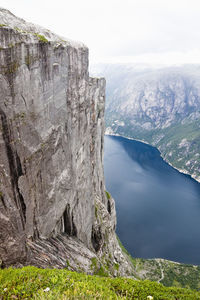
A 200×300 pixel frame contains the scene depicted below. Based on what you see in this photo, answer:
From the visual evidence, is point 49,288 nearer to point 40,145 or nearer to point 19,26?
point 40,145

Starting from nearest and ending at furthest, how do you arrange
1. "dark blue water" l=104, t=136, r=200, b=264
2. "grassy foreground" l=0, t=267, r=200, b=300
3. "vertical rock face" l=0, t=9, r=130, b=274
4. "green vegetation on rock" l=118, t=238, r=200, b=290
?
"grassy foreground" l=0, t=267, r=200, b=300, "vertical rock face" l=0, t=9, r=130, b=274, "green vegetation on rock" l=118, t=238, r=200, b=290, "dark blue water" l=104, t=136, r=200, b=264

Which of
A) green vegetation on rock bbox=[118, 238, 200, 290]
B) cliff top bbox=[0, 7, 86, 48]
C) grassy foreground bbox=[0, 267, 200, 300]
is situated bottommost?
green vegetation on rock bbox=[118, 238, 200, 290]

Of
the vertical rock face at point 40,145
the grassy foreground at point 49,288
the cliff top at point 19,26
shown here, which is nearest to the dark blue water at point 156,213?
the vertical rock face at point 40,145

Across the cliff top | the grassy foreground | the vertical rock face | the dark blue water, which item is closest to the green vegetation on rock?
the dark blue water

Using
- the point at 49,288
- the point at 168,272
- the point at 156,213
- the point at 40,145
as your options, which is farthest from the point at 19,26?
the point at 156,213

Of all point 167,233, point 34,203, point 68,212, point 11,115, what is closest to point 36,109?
point 11,115

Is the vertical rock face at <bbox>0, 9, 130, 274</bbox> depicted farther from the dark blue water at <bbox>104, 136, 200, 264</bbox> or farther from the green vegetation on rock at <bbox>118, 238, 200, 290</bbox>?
the dark blue water at <bbox>104, 136, 200, 264</bbox>

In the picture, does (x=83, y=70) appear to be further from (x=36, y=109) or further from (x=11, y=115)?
(x=11, y=115)
